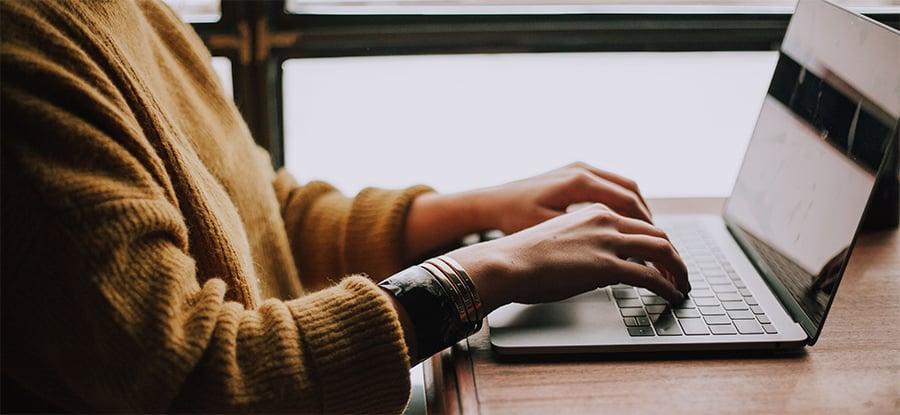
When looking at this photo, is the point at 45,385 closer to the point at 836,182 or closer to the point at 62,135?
the point at 62,135

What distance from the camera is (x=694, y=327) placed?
74 cm

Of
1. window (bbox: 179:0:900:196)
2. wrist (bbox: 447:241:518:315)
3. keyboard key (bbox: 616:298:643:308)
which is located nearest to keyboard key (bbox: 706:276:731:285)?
keyboard key (bbox: 616:298:643:308)

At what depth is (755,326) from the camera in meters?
0.75

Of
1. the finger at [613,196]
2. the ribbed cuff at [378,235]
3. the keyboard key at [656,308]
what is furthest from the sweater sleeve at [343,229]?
the keyboard key at [656,308]

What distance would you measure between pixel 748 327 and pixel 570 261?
0.17m

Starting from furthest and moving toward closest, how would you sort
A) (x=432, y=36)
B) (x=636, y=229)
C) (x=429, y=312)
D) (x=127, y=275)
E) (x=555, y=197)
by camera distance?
(x=432, y=36) < (x=555, y=197) < (x=636, y=229) < (x=429, y=312) < (x=127, y=275)

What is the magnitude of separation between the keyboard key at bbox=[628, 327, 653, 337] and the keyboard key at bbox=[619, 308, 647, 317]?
27 millimetres

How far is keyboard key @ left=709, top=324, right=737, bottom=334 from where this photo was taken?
73 cm

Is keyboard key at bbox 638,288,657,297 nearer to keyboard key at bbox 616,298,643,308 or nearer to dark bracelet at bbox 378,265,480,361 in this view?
keyboard key at bbox 616,298,643,308

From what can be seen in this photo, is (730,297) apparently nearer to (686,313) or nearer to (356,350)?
(686,313)

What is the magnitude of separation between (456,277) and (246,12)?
0.79 meters

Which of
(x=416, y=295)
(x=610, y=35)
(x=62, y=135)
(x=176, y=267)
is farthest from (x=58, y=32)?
(x=610, y=35)

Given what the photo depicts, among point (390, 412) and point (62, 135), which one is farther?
point (390, 412)

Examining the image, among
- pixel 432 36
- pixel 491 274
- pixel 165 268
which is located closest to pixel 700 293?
pixel 491 274
